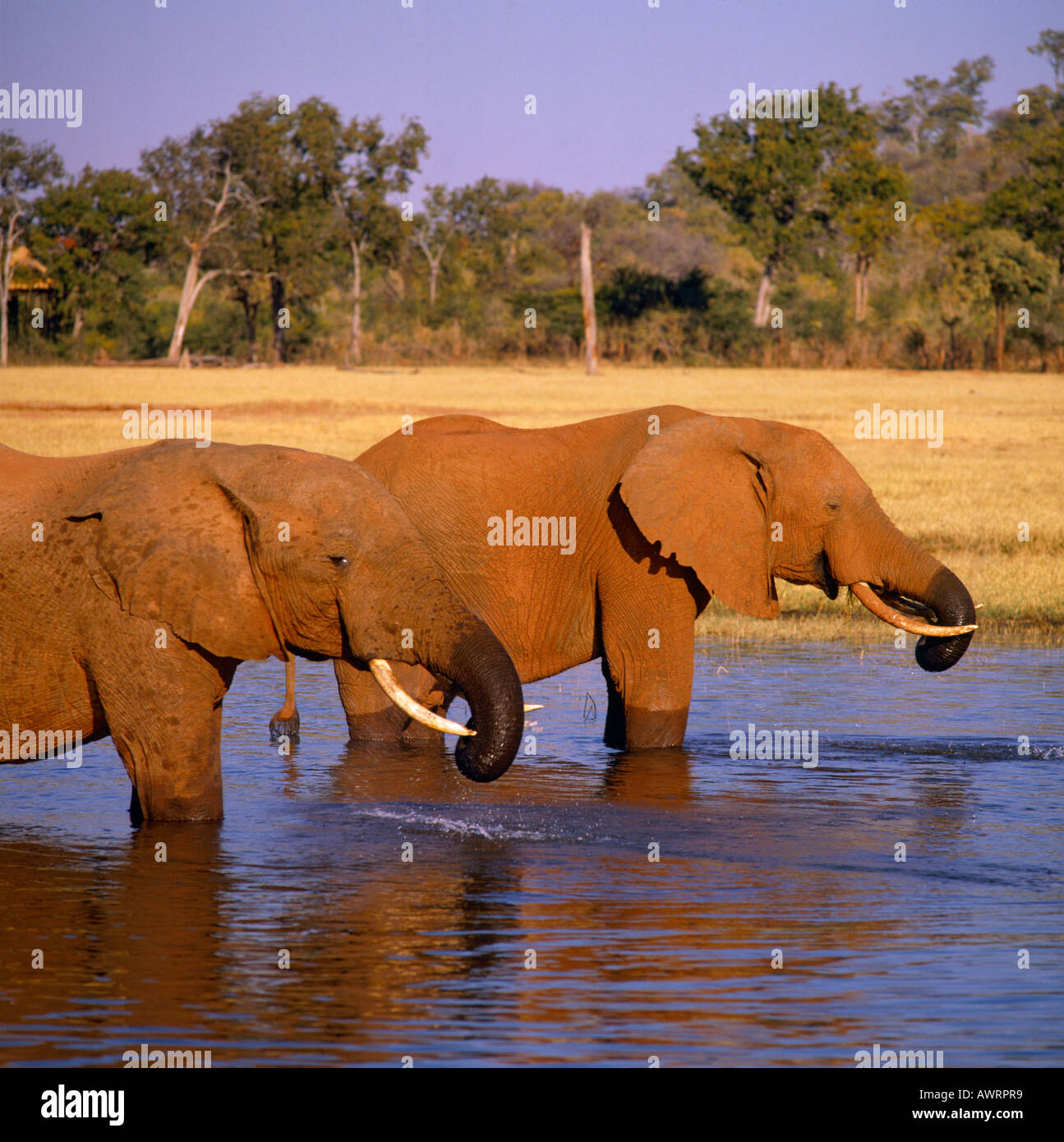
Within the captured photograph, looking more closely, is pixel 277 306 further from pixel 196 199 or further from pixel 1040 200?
pixel 1040 200

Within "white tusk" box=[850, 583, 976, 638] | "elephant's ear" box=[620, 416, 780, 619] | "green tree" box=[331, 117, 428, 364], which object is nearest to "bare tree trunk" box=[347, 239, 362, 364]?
"green tree" box=[331, 117, 428, 364]

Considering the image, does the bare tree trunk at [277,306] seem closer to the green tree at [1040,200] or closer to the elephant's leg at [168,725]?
the green tree at [1040,200]

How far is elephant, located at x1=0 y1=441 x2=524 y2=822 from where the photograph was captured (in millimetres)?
5996

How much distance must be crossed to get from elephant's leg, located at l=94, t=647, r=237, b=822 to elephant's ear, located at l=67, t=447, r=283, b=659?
6.6 inches

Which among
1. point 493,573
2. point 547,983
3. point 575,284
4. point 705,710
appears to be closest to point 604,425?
point 493,573

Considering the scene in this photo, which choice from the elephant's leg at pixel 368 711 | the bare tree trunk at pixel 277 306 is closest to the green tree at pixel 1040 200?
the bare tree trunk at pixel 277 306

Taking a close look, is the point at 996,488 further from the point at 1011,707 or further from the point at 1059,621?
the point at 1011,707

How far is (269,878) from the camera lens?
6.35 m

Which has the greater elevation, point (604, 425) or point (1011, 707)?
point (604, 425)

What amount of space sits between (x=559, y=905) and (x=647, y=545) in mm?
2763

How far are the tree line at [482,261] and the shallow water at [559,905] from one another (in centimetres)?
4036

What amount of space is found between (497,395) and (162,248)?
23.5m

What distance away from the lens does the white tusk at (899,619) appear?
8359mm

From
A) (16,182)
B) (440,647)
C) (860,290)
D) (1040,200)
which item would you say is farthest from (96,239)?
(440,647)
